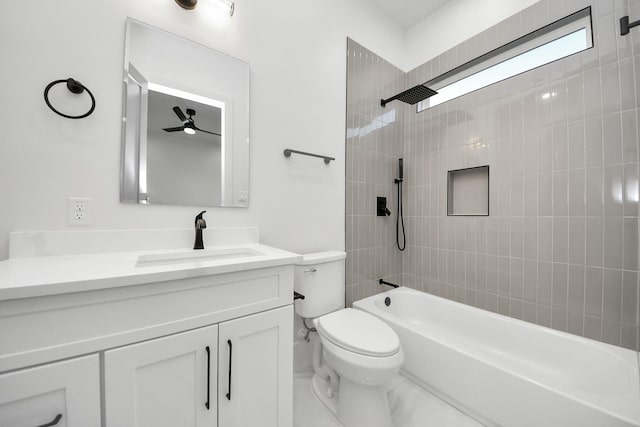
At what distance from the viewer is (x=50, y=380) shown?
601 millimetres

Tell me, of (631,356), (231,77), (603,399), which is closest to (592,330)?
(631,356)

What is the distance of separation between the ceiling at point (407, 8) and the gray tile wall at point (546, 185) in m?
0.46

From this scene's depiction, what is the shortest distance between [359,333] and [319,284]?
38 cm

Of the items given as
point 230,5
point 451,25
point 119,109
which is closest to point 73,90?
point 119,109

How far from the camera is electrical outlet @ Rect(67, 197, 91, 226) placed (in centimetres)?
98

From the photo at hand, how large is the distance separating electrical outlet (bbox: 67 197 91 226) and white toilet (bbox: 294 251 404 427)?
1.01 metres

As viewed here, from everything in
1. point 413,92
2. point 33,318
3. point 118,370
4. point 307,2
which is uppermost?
point 307,2

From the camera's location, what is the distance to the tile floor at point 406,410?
49.1 inches

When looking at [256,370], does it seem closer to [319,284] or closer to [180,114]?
[319,284]

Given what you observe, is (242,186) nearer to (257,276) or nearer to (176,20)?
(257,276)

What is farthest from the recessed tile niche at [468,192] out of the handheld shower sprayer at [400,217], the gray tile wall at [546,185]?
the handheld shower sprayer at [400,217]

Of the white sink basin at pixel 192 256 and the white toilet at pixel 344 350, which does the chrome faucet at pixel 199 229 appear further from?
the white toilet at pixel 344 350

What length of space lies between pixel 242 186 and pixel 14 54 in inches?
37.8

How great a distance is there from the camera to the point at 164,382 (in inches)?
29.3
